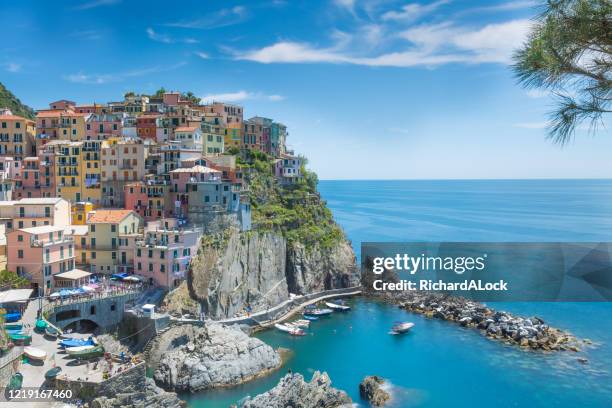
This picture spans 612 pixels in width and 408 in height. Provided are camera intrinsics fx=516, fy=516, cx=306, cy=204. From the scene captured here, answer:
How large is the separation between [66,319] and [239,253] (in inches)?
587

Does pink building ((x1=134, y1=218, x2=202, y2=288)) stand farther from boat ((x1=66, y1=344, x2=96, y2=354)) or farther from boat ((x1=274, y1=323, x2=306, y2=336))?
boat ((x1=66, y1=344, x2=96, y2=354))

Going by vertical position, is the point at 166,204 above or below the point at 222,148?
below

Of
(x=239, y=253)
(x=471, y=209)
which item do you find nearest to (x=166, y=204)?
(x=239, y=253)

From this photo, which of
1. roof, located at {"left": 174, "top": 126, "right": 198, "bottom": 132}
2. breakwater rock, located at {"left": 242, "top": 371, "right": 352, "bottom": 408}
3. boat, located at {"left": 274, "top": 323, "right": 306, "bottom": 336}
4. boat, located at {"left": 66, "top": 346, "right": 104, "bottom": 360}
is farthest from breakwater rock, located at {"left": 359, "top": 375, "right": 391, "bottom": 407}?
roof, located at {"left": 174, "top": 126, "right": 198, "bottom": 132}

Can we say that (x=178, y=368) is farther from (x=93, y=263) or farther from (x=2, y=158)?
(x=2, y=158)

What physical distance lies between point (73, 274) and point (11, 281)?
388cm

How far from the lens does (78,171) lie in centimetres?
4734

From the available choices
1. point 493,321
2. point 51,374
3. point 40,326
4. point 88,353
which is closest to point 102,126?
point 40,326

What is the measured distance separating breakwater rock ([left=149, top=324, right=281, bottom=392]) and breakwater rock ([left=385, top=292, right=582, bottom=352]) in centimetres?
1716

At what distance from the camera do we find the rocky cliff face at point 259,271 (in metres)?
39.9

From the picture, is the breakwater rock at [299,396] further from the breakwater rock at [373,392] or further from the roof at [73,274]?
the roof at [73,274]

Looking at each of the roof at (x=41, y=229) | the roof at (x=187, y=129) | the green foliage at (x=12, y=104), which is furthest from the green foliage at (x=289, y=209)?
the green foliage at (x=12, y=104)

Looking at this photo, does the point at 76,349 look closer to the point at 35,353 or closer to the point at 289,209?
the point at 35,353

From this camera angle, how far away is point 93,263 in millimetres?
39500
